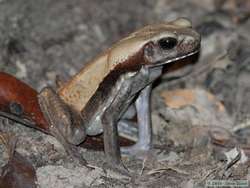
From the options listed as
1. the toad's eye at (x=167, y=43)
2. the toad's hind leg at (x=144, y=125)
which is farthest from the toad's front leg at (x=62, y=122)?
the toad's eye at (x=167, y=43)

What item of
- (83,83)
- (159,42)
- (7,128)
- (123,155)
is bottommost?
(123,155)

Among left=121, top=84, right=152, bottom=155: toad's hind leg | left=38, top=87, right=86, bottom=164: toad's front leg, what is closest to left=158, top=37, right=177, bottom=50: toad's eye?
left=121, top=84, right=152, bottom=155: toad's hind leg

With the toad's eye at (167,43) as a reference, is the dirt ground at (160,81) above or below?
below

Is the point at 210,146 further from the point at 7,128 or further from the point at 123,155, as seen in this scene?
the point at 7,128

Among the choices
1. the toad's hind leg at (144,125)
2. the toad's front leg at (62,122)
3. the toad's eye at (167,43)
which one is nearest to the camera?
the toad's eye at (167,43)

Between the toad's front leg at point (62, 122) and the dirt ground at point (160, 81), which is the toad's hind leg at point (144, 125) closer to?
the dirt ground at point (160, 81)

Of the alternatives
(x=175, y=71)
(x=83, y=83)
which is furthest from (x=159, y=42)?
(x=175, y=71)
